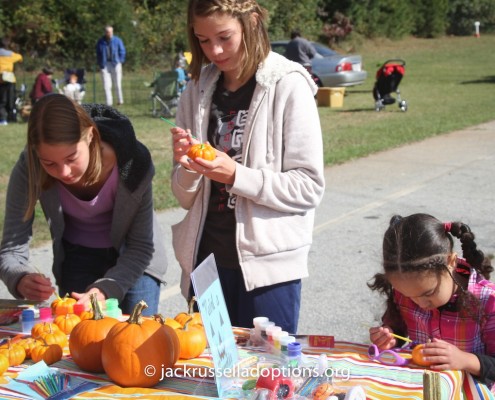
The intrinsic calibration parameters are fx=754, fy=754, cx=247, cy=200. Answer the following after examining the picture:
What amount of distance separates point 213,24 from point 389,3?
41691mm

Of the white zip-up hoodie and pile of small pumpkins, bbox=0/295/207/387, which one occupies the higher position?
the white zip-up hoodie

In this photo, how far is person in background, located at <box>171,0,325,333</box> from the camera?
8.76ft

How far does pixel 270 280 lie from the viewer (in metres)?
2.77

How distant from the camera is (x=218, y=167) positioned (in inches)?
99.2

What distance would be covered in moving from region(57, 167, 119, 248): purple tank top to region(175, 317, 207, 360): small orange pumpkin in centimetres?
86

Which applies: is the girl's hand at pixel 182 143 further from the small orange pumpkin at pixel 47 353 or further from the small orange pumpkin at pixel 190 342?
the small orange pumpkin at pixel 47 353

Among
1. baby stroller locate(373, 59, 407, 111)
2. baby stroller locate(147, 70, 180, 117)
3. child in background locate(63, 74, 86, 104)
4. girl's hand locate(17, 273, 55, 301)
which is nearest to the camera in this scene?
girl's hand locate(17, 273, 55, 301)

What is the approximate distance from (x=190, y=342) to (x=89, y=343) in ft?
1.01

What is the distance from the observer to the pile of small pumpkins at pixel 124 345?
6.90 feet

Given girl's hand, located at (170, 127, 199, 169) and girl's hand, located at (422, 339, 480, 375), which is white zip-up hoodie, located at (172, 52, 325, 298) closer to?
girl's hand, located at (170, 127, 199, 169)

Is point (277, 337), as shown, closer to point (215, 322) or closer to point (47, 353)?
point (215, 322)

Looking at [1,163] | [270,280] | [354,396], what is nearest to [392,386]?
[354,396]

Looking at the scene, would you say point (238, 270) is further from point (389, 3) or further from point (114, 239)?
point (389, 3)

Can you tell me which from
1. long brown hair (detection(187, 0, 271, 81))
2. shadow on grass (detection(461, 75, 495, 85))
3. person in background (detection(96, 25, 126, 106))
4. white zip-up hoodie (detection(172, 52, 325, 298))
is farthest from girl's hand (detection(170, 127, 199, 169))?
shadow on grass (detection(461, 75, 495, 85))
